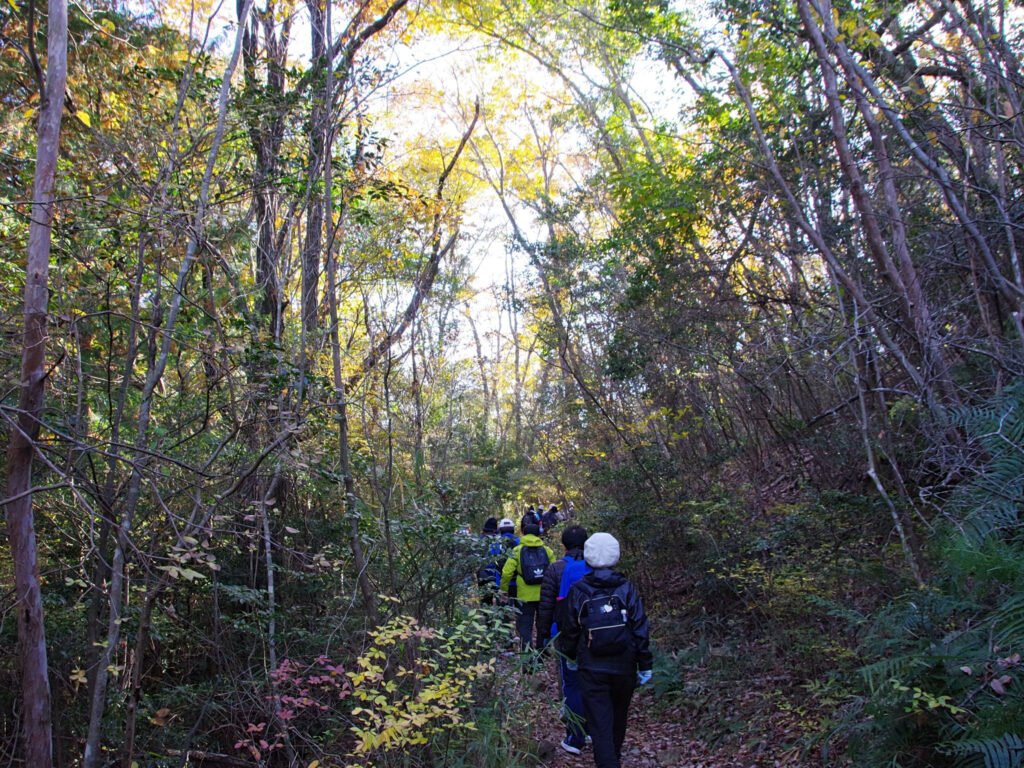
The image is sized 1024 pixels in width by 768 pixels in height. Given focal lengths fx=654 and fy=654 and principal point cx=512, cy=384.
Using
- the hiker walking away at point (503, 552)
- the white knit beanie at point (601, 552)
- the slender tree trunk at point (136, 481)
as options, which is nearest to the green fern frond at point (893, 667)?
the white knit beanie at point (601, 552)

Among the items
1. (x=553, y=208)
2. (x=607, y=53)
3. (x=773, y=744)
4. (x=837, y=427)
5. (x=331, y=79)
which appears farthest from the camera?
(x=553, y=208)

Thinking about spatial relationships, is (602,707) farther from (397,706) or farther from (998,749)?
(998,749)

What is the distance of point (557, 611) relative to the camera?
16.9 ft

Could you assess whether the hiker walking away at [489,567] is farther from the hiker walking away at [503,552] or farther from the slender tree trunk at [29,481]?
the slender tree trunk at [29,481]

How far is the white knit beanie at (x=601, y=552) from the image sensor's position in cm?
468

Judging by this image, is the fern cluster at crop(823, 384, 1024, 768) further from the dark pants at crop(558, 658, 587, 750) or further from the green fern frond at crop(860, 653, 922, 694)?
the dark pants at crop(558, 658, 587, 750)

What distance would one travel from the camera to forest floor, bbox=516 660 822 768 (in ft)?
17.1

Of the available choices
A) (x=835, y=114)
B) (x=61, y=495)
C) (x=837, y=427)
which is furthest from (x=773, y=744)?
(x=61, y=495)

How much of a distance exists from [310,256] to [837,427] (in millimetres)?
7134

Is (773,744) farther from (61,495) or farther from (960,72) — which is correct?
(960,72)

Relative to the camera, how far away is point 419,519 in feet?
20.2

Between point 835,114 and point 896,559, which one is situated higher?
point 835,114

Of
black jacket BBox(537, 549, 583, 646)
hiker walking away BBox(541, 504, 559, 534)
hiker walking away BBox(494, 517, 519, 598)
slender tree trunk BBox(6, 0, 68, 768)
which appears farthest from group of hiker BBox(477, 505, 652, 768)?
hiker walking away BBox(541, 504, 559, 534)

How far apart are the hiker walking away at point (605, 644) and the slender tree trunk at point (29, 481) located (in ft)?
10.5
